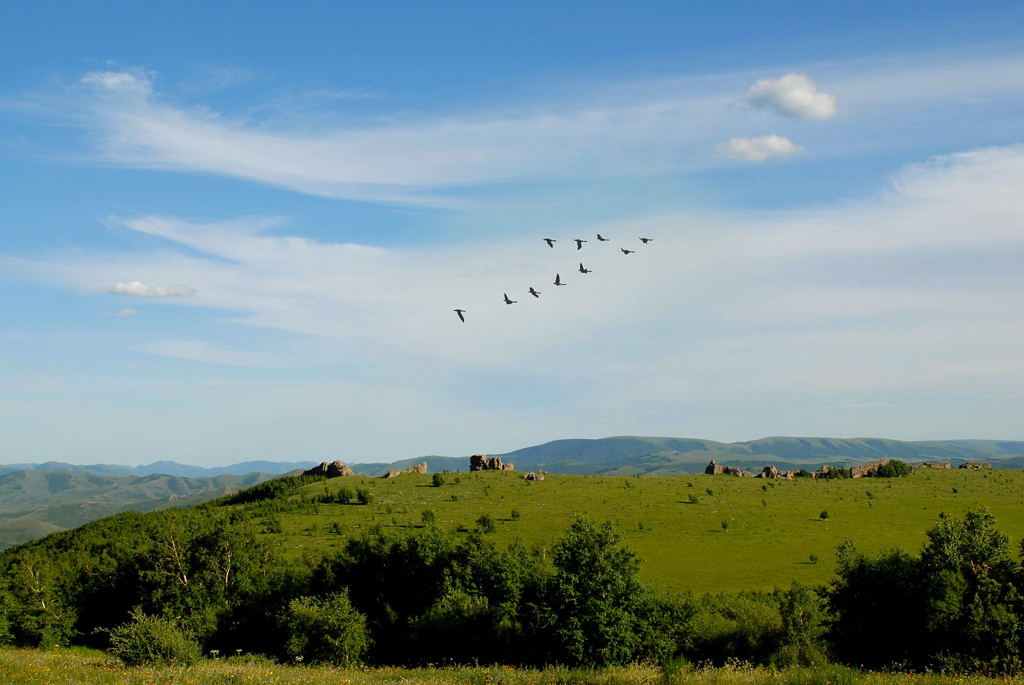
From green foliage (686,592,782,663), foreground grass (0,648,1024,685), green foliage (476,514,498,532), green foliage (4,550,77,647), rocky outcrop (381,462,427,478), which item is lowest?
green foliage (4,550,77,647)

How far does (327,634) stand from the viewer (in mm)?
57750

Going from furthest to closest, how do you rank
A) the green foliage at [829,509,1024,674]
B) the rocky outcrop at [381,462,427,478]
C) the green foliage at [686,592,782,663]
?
the rocky outcrop at [381,462,427,478], the green foliage at [686,592,782,663], the green foliage at [829,509,1024,674]

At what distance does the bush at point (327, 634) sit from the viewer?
5706 cm

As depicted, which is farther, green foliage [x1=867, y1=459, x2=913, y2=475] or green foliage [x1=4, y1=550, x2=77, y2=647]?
green foliage [x1=867, y1=459, x2=913, y2=475]

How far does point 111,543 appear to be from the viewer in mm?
118625

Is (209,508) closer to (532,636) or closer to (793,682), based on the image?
(532,636)

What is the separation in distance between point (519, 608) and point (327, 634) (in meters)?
15.6

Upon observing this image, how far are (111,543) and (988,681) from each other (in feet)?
409

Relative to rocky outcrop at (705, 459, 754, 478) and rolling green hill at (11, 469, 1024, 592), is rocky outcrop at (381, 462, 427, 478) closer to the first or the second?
rolling green hill at (11, 469, 1024, 592)

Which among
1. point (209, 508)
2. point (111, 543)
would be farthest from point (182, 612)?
point (209, 508)

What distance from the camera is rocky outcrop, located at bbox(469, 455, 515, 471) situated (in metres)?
178

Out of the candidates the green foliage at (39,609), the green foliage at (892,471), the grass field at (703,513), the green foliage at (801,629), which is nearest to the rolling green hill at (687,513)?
the grass field at (703,513)

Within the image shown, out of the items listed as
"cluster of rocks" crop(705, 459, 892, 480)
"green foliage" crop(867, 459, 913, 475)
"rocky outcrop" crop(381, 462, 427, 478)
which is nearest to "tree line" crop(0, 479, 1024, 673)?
"rocky outcrop" crop(381, 462, 427, 478)

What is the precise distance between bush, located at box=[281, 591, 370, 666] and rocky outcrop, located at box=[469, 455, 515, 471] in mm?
117027
